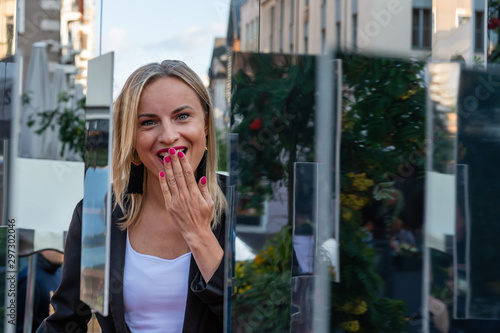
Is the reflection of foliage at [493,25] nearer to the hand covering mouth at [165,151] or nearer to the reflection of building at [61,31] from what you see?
the hand covering mouth at [165,151]

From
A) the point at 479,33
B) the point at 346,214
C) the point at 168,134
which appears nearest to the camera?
the point at 168,134

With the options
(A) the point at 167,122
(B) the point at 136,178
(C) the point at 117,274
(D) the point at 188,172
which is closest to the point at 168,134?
(A) the point at 167,122

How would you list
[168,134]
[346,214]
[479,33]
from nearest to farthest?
[168,134]
[346,214]
[479,33]

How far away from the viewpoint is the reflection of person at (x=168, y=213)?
196cm

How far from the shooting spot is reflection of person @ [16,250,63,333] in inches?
86.4

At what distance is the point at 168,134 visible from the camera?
6.36 ft

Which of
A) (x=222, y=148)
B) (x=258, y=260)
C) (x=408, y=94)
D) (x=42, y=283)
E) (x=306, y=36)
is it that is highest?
(x=306, y=36)

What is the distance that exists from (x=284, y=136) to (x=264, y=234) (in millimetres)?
341

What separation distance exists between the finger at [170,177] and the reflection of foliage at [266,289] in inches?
13.1

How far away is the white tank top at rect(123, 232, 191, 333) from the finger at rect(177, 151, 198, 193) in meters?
0.27

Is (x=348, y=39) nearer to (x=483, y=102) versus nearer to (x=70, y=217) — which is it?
(x=483, y=102)

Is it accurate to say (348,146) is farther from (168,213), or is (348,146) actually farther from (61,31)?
(61,31)

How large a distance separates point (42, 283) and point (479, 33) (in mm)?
1901

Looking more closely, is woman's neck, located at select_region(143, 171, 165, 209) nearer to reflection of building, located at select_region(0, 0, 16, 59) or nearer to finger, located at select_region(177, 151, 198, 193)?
finger, located at select_region(177, 151, 198, 193)
